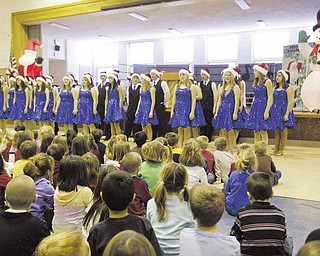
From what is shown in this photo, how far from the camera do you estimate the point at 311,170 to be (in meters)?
5.04

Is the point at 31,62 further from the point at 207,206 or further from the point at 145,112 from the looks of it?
the point at 207,206

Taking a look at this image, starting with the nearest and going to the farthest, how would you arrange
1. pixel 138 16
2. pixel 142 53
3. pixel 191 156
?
1. pixel 191 156
2. pixel 138 16
3. pixel 142 53

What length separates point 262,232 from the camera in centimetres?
188

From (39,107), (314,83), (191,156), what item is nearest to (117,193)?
(191,156)

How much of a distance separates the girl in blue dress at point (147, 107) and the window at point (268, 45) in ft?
25.0

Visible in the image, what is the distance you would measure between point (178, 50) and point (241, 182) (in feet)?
41.2

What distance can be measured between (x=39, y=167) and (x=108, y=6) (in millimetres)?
6731

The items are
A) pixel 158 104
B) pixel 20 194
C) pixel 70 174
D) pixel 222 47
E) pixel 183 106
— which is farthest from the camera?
pixel 222 47

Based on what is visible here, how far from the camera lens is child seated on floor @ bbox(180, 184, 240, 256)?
60.6 inches

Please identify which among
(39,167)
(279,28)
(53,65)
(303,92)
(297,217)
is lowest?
(297,217)

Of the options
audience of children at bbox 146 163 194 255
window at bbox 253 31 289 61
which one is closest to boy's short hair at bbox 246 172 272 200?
audience of children at bbox 146 163 194 255

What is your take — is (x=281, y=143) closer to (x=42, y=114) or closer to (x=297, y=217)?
(x=297, y=217)

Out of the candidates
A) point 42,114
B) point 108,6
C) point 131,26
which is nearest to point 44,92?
point 42,114

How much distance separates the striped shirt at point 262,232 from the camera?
1.89 m
